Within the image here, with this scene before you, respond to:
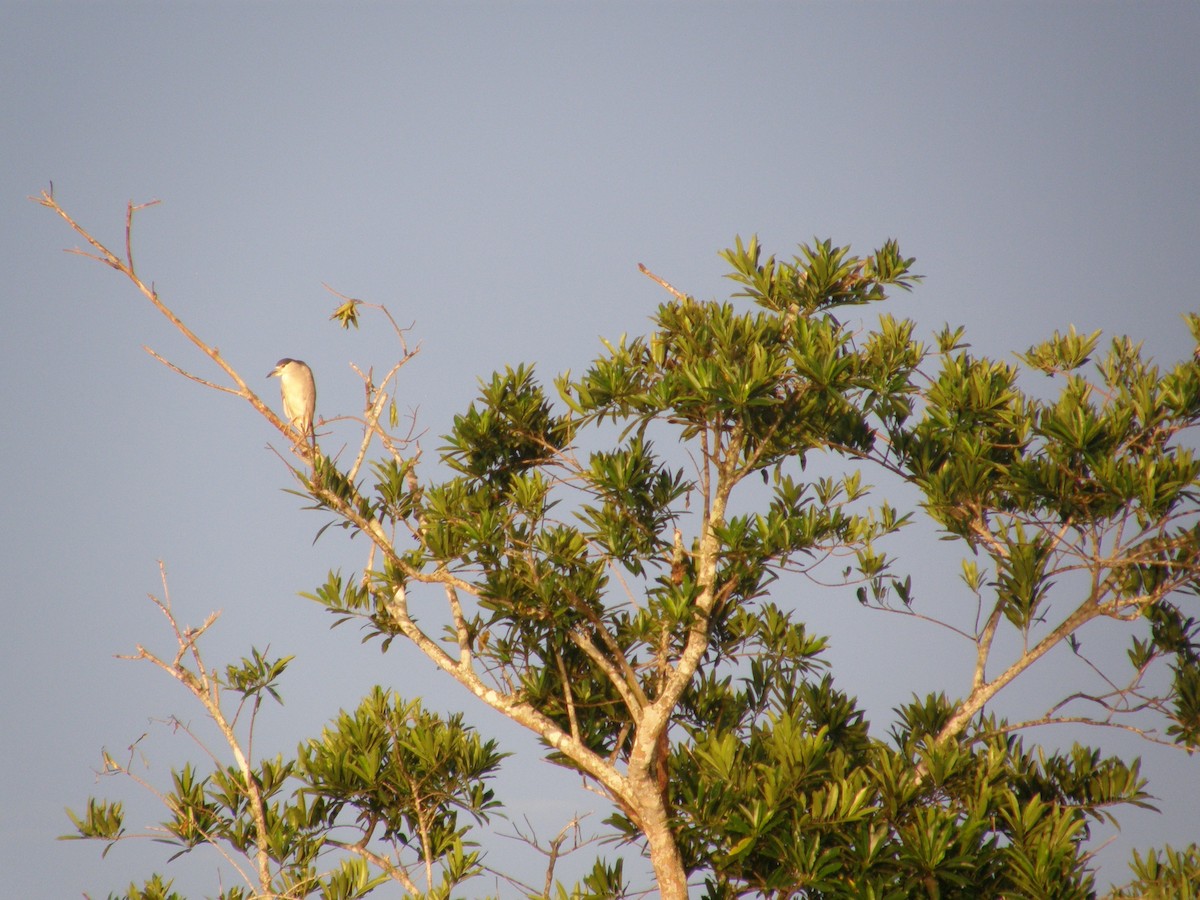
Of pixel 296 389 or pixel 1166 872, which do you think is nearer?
pixel 1166 872

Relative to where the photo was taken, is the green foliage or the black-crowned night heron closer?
the green foliage

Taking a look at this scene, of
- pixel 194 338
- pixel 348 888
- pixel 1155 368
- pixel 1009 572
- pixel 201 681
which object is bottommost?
pixel 348 888

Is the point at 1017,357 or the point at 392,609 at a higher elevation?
the point at 1017,357

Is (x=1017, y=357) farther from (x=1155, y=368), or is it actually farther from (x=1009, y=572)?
(x=1009, y=572)

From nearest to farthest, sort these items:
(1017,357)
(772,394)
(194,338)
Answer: (194,338), (772,394), (1017,357)

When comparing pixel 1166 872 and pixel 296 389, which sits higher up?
pixel 296 389

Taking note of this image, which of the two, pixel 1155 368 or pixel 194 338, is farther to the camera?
pixel 1155 368

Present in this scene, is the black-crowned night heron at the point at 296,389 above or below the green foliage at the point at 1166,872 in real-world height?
above

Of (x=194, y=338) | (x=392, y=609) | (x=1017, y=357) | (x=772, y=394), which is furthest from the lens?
(x=1017, y=357)

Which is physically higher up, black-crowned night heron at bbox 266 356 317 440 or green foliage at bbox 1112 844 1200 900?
black-crowned night heron at bbox 266 356 317 440

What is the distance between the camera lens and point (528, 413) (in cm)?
605

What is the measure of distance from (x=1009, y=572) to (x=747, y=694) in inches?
64.5

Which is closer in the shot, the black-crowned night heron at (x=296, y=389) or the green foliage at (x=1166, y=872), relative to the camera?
the green foliage at (x=1166, y=872)

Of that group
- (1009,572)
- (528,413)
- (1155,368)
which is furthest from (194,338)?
(1155,368)
